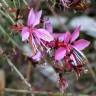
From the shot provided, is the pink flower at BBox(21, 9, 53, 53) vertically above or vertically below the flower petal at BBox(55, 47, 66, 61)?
above

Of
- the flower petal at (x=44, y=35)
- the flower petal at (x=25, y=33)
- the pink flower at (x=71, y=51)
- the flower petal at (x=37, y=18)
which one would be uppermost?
the flower petal at (x=37, y=18)

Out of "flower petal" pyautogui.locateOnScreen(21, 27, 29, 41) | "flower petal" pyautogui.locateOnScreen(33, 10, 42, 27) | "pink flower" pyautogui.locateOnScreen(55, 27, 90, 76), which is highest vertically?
"flower petal" pyautogui.locateOnScreen(33, 10, 42, 27)

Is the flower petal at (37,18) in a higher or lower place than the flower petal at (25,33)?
higher

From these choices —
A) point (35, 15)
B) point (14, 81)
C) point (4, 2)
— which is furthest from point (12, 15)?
point (14, 81)

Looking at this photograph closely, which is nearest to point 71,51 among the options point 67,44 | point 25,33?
point 67,44

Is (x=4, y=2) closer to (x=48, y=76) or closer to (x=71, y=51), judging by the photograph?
(x=71, y=51)

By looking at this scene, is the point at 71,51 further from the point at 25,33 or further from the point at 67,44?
the point at 25,33
